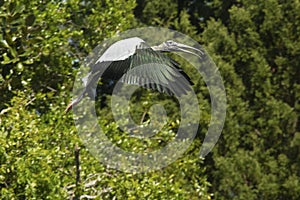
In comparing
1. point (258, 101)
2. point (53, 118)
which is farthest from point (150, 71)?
point (258, 101)

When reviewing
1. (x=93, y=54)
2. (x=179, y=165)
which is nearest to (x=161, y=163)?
(x=179, y=165)

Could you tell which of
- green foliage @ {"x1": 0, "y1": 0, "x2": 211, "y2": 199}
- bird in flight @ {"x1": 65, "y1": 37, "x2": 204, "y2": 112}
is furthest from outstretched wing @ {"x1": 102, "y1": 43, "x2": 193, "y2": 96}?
green foliage @ {"x1": 0, "y1": 0, "x2": 211, "y2": 199}

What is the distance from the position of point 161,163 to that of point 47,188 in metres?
1.60

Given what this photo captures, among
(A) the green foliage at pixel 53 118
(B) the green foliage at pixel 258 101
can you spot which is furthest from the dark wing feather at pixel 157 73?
(B) the green foliage at pixel 258 101

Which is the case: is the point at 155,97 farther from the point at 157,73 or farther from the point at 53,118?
the point at 157,73

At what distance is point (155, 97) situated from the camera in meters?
9.66

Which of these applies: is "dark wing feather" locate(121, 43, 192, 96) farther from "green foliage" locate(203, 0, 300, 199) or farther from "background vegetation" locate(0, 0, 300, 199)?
"green foliage" locate(203, 0, 300, 199)

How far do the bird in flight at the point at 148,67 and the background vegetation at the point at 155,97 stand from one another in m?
1.18

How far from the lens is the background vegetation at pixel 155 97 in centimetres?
503

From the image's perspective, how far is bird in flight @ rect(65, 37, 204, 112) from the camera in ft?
12.2

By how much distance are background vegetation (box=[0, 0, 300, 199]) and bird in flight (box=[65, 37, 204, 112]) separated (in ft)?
3.88

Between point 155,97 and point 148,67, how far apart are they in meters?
5.70

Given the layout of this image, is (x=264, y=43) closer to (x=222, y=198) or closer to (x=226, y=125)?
(x=226, y=125)

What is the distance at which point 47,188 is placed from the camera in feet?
15.8
